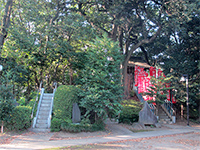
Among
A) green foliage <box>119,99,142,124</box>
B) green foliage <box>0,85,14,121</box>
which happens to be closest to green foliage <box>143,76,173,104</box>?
green foliage <box>119,99,142,124</box>

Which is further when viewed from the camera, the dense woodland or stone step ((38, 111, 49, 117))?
the dense woodland

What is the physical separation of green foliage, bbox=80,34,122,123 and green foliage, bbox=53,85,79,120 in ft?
2.25

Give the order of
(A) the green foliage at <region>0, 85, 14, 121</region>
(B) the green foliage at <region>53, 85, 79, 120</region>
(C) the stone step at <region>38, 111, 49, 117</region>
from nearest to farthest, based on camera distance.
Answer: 1. (A) the green foliage at <region>0, 85, 14, 121</region>
2. (B) the green foliage at <region>53, 85, 79, 120</region>
3. (C) the stone step at <region>38, 111, 49, 117</region>

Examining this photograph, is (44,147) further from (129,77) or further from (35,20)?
(129,77)

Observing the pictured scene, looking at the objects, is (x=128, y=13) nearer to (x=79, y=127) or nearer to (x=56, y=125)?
(x=79, y=127)

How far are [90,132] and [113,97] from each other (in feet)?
8.30

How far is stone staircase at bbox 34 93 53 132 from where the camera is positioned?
11641 millimetres

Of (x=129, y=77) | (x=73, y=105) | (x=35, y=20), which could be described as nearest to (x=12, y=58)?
(x=35, y=20)

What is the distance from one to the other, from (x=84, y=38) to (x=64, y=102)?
21.5 ft

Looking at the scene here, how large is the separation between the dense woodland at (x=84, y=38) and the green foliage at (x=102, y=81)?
0.21 ft

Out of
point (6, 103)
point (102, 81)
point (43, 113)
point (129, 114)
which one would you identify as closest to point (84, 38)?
point (102, 81)

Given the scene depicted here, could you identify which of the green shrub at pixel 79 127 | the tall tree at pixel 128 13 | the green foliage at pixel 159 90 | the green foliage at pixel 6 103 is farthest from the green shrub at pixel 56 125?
the green foliage at pixel 159 90

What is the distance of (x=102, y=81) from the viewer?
11.5 metres

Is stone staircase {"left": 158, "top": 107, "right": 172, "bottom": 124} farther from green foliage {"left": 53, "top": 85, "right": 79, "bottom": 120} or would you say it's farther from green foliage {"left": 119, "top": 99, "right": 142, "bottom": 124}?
green foliage {"left": 53, "top": 85, "right": 79, "bottom": 120}
